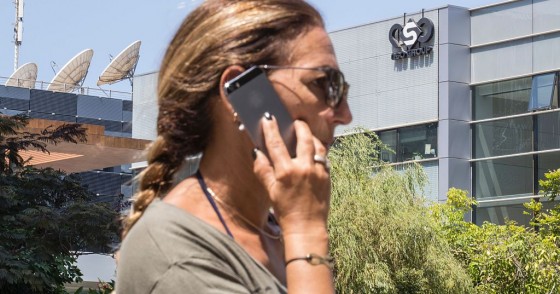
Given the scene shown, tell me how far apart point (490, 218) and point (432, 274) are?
48.1 feet

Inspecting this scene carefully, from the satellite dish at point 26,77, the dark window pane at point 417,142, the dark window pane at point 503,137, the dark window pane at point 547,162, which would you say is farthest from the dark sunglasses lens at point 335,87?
the satellite dish at point 26,77

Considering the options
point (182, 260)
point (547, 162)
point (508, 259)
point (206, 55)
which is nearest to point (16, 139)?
point (508, 259)

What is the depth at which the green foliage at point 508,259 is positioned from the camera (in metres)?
24.7

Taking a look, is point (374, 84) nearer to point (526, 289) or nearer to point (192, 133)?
point (526, 289)

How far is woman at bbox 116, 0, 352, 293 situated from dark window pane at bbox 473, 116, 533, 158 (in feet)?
122

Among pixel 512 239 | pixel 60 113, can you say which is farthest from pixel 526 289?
pixel 60 113

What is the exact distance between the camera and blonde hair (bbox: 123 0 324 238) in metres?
1.81

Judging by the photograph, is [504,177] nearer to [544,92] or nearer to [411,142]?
[544,92]

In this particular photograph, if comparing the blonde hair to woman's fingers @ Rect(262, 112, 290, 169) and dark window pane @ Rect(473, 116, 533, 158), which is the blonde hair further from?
dark window pane @ Rect(473, 116, 533, 158)

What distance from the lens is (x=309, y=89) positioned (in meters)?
1.82

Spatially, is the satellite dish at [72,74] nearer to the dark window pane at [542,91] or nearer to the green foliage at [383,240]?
the dark window pane at [542,91]

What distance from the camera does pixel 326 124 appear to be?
1.82m

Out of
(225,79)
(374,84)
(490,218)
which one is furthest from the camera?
(374,84)

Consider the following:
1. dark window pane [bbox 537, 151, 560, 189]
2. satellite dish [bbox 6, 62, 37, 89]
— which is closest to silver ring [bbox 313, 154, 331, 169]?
dark window pane [bbox 537, 151, 560, 189]
